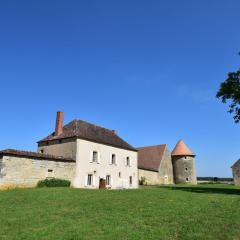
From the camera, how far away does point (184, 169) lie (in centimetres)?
5259

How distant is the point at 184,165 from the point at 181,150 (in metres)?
2.94

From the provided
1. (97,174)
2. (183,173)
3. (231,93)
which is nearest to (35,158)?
(97,174)

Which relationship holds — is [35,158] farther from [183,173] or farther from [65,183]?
[183,173]

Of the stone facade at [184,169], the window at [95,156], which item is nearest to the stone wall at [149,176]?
the stone facade at [184,169]

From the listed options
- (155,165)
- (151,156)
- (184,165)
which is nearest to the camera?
(155,165)

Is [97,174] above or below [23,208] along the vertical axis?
above

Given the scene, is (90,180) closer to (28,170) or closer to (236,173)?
(28,170)

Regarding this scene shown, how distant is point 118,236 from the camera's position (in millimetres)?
7852

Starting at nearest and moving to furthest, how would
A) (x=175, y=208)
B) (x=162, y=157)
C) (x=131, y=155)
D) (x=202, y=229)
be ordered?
(x=202, y=229)
(x=175, y=208)
(x=131, y=155)
(x=162, y=157)

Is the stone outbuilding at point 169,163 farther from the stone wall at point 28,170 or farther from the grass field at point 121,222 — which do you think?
the grass field at point 121,222

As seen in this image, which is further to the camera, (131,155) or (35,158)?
(131,155)

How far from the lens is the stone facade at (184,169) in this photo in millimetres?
52062

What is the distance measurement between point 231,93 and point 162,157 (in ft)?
86.8

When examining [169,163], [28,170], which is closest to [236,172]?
[169,163]
